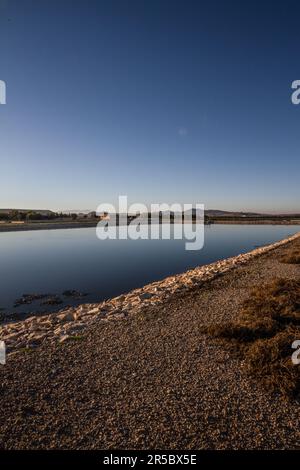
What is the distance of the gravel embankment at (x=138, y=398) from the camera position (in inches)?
159

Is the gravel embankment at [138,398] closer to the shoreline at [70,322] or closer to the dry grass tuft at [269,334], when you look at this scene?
the dry grass tuft at [269,334]

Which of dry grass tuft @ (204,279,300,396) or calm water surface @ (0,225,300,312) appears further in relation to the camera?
calm water surface @ (0,225,300,312)

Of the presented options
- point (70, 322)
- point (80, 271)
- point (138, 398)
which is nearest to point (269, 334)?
point (138, 398)

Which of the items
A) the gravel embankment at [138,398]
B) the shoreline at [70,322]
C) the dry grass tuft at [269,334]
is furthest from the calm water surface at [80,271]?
the dry grass tuft at [269,334]

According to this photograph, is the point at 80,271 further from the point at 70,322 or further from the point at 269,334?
the point at 269,334

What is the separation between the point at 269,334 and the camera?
24.0 ft

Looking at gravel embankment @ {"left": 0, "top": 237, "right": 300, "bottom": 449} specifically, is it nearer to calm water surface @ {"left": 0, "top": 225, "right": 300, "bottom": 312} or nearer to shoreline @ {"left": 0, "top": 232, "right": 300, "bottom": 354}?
shoreline @ {"left": 0, "top": 232, "right": 300, "bottom": 354}

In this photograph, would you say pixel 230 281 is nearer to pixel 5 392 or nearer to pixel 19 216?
pixel 5 392

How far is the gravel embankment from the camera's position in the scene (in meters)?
4.04

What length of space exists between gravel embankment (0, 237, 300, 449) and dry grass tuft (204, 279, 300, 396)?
1.08ft

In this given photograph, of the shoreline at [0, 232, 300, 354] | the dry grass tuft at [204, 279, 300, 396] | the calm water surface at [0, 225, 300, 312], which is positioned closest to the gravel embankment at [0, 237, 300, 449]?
the dry grass tuft at [204, 279, 300, 396]

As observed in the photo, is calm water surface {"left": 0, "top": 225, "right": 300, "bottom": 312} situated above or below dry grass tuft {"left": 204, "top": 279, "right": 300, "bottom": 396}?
below

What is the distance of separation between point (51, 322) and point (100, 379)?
473 centimetres
